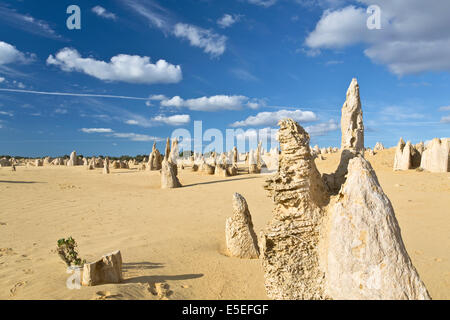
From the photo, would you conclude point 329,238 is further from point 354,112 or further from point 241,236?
point 354,112

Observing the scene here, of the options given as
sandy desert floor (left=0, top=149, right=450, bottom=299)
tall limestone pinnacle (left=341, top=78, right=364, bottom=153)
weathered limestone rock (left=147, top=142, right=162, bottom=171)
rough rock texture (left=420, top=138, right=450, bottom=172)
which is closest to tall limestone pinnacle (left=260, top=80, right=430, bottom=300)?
sandy desert floor (left=0, top=149, right=450, bottom=299)

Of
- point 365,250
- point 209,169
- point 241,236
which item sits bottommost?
point 241,236

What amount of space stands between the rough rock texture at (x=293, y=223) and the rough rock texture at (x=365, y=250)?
326mm

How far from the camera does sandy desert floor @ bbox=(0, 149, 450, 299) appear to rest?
455 centimetres

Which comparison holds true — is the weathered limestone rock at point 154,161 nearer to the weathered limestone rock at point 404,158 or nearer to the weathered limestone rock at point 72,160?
the weathered limestone rock at point 72,160

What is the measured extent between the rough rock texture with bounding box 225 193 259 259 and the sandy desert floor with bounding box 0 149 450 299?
270mm

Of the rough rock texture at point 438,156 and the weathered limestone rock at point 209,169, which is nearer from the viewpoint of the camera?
the rough rock texture at point 438,156

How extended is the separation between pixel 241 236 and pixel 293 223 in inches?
128

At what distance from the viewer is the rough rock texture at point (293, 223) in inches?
124

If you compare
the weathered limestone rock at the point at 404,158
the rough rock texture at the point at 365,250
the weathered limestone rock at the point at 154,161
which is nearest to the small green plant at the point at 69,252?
the rough rock texture at the point at 365,250

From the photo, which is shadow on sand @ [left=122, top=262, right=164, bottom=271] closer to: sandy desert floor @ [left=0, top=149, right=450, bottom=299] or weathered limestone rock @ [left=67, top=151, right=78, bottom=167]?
sandy desert floor @ [left=0, top=149, right=450, bottom=299]

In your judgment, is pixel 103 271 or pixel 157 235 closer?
pixel 103 271

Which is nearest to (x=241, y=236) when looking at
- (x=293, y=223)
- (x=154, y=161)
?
(x=293, y=223)

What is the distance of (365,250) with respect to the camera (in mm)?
2494
